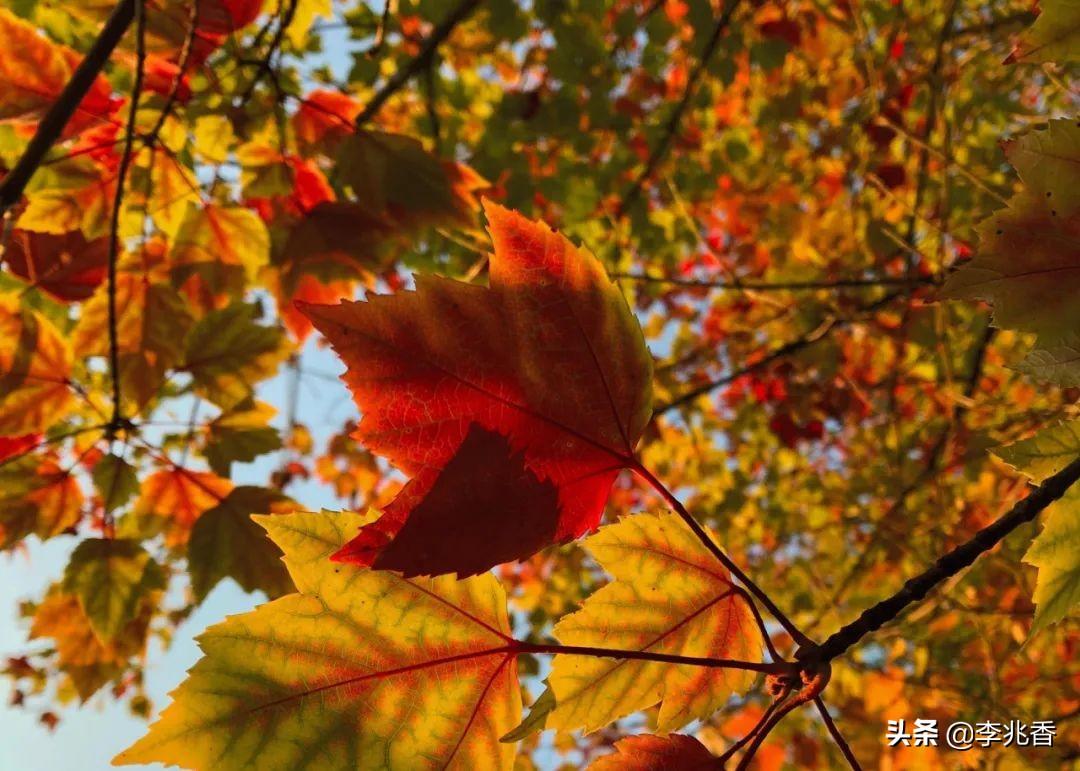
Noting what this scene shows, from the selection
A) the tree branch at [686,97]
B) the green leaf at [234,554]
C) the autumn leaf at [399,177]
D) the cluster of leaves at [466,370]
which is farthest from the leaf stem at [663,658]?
the tree branch at [686,97]

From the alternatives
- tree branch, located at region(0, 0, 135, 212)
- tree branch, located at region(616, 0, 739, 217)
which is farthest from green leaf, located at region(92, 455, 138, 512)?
tree branch, located at region(616, 0, 739, 217)

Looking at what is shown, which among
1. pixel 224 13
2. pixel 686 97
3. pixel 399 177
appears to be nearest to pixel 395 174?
pixel 399 177

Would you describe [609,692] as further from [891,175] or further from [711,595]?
[891,175]

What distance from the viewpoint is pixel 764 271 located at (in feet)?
12.6

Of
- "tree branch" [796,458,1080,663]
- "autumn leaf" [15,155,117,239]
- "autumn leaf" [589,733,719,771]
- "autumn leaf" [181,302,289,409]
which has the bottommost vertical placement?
"autumn leaf" [589,733,719,771]

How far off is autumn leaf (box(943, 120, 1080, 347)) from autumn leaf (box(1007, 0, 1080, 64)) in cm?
8

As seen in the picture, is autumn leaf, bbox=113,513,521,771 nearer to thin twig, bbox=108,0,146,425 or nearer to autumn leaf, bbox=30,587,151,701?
thin twig, bbox=108,0,146,425

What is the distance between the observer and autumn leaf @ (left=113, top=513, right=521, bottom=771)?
586mm

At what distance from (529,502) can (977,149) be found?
2870mm

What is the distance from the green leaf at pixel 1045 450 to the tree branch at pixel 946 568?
44 mm

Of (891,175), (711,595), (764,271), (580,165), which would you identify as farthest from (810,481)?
(711,595)

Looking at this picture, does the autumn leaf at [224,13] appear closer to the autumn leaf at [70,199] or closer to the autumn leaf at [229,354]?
the autumn leaf at [70,199]

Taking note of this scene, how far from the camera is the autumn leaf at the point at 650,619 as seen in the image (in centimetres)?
66

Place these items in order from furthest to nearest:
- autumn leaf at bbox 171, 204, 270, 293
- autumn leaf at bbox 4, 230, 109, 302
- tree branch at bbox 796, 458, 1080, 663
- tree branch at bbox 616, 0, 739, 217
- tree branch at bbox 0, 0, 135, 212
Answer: tree branch at bbox 616, 0, 739, 217 < autumn leaf at bbox 171, 204, 270, 293 < autumn leaf at bbox 4, 230, 109, 302 < tree branch at bbox 0, 0, 135, 212 < tree branch at bbox 796, 458, 1080, 663
